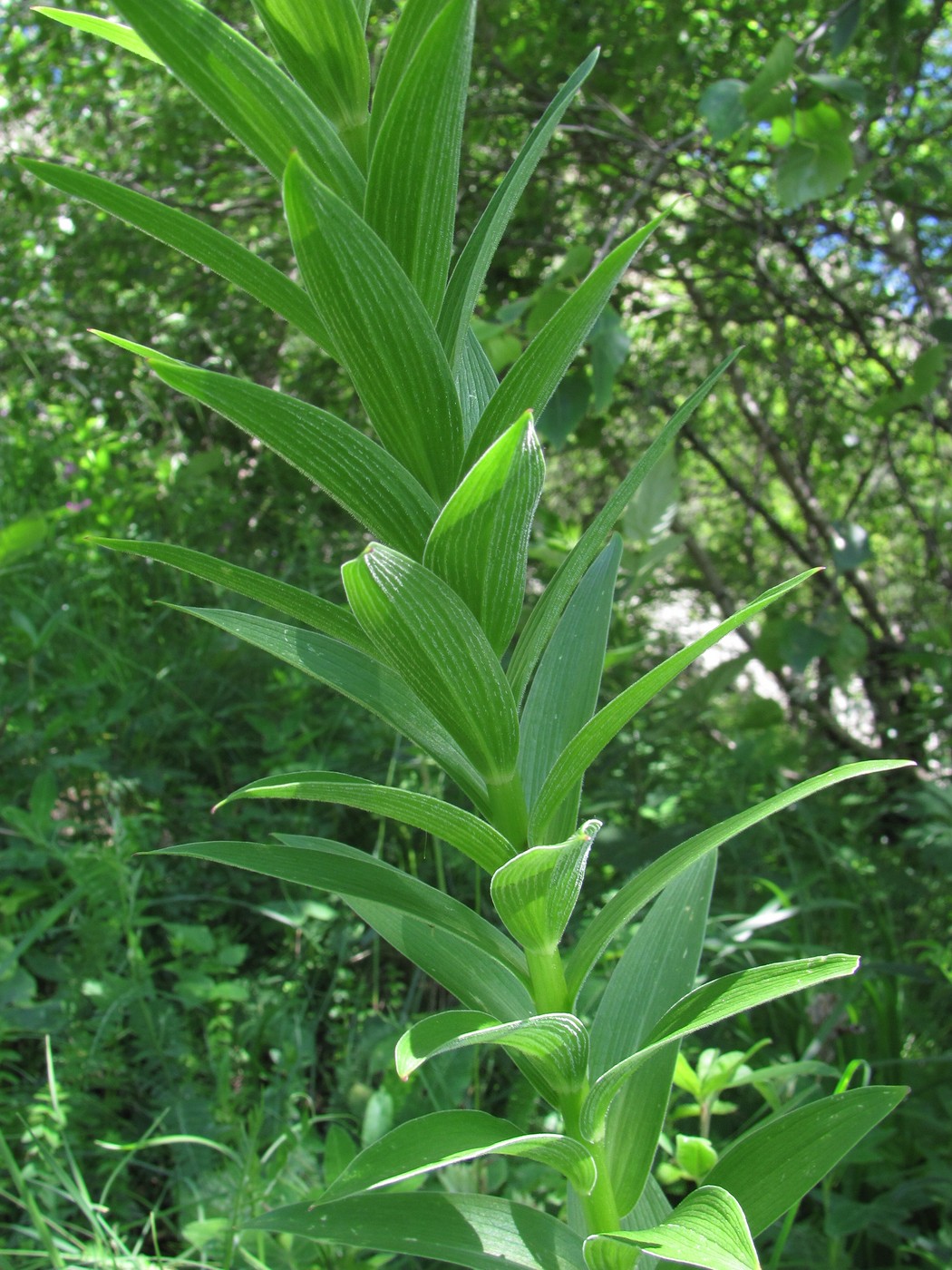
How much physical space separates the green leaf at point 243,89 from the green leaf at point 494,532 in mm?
164

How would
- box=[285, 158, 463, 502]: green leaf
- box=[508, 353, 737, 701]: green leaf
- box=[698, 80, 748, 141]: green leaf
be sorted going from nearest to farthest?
box=[285, 158, 463, 502]: green leaf, box=[508, 353, 737, 701]: green leaf, box=[698, 80, 748, 141]: green leaf

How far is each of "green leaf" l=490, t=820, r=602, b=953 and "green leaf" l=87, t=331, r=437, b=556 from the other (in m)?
0.17

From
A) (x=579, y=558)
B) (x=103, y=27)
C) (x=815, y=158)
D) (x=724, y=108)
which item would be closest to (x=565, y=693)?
(x=579, y=558)

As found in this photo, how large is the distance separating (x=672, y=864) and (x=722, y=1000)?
2.8 inches

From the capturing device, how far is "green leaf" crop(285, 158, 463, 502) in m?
0.41

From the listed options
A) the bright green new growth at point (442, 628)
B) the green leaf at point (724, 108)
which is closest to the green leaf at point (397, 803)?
the bright green new growth at point (442, 628)

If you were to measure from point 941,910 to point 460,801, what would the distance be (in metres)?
0.89

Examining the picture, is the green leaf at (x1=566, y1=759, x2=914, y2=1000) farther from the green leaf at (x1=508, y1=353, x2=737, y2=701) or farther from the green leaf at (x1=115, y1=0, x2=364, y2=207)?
the green leaf at (x1=115, y1=0, x2=364, y2=207)

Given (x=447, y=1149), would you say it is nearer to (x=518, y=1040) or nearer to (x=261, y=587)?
(x=518, y=1040)

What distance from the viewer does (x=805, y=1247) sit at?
3.34ft

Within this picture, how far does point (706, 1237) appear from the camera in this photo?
45cm

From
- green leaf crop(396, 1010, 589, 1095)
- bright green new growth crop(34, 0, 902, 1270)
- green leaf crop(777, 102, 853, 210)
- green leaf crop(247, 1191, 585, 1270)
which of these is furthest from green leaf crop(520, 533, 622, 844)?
green leaf crop(777, 102, 853, 210)

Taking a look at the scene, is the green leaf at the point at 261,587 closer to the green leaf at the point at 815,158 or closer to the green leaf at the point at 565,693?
the green leaf at the point at 565,693

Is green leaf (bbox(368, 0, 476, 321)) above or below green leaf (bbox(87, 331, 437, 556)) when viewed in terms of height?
above
